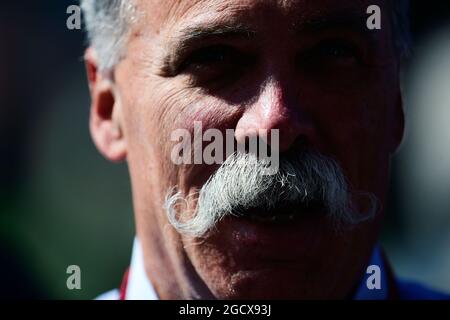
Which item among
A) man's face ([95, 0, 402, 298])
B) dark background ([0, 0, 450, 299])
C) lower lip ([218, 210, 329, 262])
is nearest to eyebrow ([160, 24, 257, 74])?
man's face ([95, 0, 402, 298])

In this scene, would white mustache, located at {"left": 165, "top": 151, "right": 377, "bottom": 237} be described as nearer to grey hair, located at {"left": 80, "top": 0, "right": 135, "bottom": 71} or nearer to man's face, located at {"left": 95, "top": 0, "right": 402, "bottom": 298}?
man's face, located at {"left": 95, "top": 0, "right": 402, "bottom": 298}

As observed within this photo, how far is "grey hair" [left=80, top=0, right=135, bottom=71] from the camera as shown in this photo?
5.14 feet

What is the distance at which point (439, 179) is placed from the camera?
340 centimetres

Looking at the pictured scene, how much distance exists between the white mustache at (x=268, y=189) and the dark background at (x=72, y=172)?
2.15 metres

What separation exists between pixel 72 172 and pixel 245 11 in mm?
2535

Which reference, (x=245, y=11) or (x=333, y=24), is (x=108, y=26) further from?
(x=333, y=24)

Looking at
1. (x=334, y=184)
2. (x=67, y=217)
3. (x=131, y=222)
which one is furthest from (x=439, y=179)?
(x=334, y=184)

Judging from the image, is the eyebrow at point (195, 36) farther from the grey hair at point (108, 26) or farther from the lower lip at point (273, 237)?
the lower lip at point (273, 237)

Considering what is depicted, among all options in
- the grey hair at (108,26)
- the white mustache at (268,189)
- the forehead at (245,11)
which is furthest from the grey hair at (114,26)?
the white mustache at (268,189)

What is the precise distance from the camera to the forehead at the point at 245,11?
133 centimetres

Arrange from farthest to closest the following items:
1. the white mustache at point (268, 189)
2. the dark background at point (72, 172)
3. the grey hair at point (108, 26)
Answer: the dark background at point (72, 172) < the grey hair at point (108, 26) < the white mustache at point (268, 189)

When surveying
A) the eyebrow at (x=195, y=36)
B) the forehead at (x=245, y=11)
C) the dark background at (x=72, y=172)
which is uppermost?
the forehead at (x=245, y=11)

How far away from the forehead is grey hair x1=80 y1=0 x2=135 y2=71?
139mm
